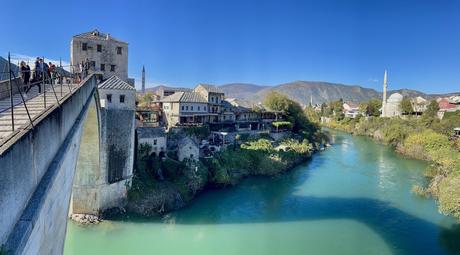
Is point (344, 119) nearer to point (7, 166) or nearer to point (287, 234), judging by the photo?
point (287, 234)

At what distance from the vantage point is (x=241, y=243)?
1758cm

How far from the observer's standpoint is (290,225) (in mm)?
20062

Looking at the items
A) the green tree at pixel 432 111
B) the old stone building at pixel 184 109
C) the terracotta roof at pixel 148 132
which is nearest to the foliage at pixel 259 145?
the old stone building at pixel 184 109

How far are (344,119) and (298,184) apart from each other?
201 ft

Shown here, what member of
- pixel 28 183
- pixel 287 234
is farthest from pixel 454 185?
pixel 28 183

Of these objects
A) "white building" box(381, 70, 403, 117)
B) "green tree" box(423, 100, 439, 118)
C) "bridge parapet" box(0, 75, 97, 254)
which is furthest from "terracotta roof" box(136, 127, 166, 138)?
"white building" box(381, 70, 403, 117)

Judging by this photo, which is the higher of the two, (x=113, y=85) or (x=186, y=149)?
(x=113, y=85)

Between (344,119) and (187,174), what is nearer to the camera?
(187,174)

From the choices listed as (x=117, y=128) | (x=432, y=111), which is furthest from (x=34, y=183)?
(x=432, y=111)

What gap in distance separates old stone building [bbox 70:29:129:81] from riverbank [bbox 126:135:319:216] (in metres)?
7.18

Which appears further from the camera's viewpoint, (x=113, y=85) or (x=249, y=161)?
(x=249, y=161)

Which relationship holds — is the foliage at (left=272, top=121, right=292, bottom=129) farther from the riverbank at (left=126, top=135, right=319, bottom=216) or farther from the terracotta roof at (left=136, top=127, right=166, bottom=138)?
the terracotta roof at (left=136, top=127, right=166, bottom=138)

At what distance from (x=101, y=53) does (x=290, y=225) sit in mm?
18000

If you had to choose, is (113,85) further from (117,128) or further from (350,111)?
(350,111)
